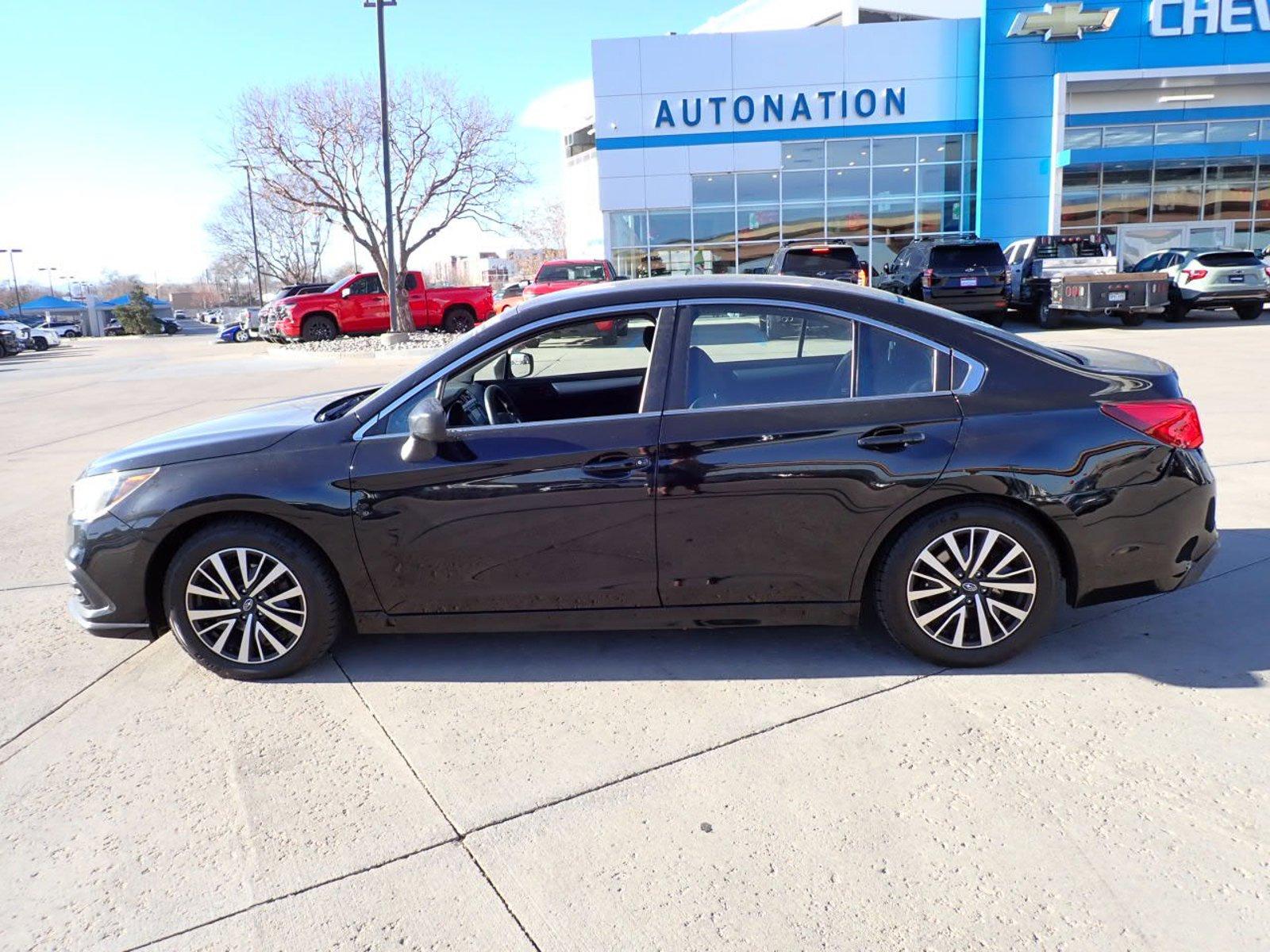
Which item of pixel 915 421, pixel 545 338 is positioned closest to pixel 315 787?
pixel 545 338

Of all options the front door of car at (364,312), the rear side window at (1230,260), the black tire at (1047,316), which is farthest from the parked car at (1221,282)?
the front door of car at (364,312)

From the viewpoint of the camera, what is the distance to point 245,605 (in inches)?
152

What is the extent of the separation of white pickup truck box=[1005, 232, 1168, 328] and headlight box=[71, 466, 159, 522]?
753 inches

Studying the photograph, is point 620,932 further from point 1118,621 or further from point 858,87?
point 858,87

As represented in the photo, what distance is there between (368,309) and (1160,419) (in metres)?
24.2

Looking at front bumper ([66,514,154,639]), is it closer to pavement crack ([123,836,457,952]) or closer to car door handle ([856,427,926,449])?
pavement crack ([123,836,457,952])

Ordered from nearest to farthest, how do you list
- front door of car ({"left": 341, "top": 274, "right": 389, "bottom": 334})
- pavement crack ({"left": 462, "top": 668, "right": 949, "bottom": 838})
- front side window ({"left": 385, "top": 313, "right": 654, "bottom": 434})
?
pavement crack ({"left": 462, "top": 668, "right": 949, "bottom": 838})
front side window ({"left": 385, "top": 313, "right": 654, "bottom": 434})
front door of car ({"left": 341, "top": 274, "right": 389, "bottom": 334})

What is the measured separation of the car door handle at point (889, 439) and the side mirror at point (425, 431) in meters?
1.65

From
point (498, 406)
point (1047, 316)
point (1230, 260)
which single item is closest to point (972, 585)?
point (498, 406)

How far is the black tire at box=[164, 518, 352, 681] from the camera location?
3801 mm

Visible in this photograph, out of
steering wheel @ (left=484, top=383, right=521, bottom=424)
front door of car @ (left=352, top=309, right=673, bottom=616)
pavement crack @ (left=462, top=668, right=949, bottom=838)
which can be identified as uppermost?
steering wheel @ (left=484, top=383, right=521, bottom=424)

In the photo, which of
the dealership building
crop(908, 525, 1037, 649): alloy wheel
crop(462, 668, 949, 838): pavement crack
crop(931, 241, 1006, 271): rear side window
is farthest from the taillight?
the dealership building

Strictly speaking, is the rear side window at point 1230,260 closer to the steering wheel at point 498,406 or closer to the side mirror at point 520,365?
the side mirror at point 520,365

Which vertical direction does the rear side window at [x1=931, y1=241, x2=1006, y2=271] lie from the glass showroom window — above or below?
below
